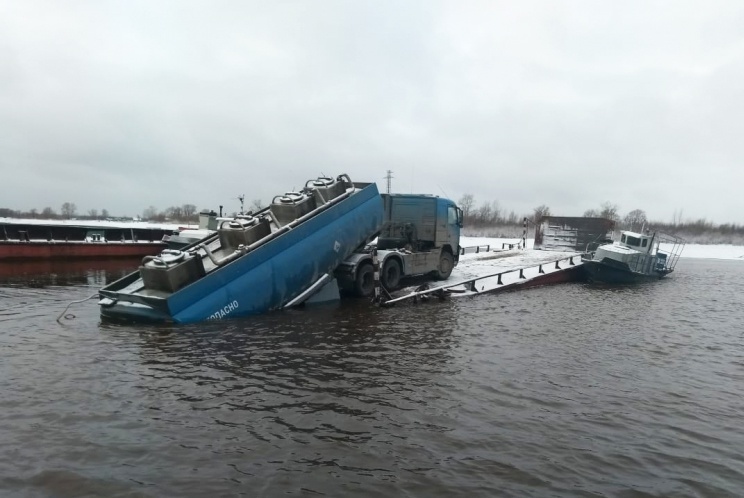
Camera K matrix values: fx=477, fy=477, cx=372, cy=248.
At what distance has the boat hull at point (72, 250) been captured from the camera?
19.9 metres

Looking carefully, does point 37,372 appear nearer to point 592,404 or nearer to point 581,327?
point 592,404

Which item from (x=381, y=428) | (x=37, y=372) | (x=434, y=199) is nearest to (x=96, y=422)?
(x=37, y=372)

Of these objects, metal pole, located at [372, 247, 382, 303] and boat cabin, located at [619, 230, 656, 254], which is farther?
boat cabin, located at [619, 230, 656, 254]

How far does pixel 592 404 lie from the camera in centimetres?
625

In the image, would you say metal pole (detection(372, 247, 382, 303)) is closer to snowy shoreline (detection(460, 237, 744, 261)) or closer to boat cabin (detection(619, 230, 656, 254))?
boat cabin (detection(619, 230, 656, 254))

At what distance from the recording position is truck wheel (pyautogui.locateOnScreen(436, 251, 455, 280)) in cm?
1630

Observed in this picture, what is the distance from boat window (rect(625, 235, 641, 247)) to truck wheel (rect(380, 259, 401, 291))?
49.6ft

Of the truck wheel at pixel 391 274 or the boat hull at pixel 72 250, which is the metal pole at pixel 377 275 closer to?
the truck wheel at pixel 391 274

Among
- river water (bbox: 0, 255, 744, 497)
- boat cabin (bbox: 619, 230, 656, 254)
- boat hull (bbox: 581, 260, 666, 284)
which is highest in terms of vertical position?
boat cabin (bbox: 619, 230, 656, 254)

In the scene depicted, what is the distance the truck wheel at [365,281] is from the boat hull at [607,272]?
12.0m

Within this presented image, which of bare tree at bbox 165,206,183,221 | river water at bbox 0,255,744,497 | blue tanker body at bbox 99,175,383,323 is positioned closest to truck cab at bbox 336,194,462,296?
blue tanker body at bbox 99,175,383,323

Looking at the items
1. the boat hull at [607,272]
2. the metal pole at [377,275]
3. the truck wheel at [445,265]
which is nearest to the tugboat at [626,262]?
the boat hull at [607,272]

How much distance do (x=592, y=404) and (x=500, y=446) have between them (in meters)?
2.05

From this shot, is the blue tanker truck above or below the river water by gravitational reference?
above
